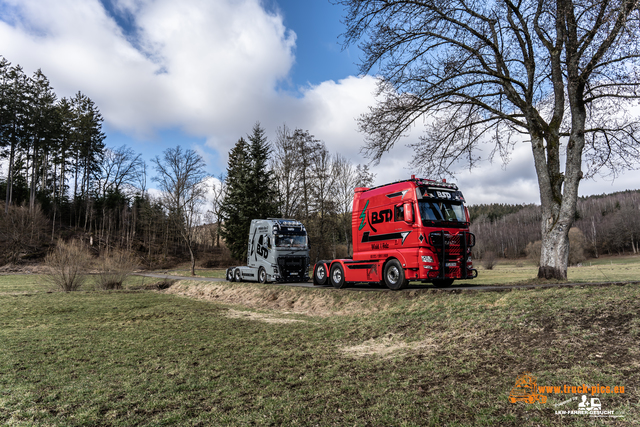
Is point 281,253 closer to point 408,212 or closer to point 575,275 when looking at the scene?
point 408,212

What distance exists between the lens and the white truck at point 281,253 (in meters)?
19.8

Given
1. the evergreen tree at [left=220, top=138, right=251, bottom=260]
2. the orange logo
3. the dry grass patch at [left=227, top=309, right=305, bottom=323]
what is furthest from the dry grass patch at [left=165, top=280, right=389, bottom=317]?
the evergreen tree at [left=220, top=138, right=251, bottom=260]

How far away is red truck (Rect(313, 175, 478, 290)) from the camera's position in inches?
431

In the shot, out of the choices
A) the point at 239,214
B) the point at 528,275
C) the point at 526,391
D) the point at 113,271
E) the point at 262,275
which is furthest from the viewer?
the point at 239,214

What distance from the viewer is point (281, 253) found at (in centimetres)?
1984

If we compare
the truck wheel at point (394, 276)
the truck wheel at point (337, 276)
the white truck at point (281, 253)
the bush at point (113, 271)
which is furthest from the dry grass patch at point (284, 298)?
the bush at point (113, 271)

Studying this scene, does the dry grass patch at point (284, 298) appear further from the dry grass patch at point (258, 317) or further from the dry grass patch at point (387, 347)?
the dry grass patch at point (387, 347)

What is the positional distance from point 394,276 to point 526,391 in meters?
7.54

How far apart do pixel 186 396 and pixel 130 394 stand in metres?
0.84

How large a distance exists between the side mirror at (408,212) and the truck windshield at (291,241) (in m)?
10.1

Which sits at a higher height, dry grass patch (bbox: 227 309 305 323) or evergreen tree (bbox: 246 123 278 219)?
evergreen tree (bbox: 246 123 278 219)

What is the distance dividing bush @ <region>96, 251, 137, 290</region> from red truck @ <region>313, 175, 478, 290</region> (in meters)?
17.8

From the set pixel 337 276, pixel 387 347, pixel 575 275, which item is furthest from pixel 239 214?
pixel 387 347

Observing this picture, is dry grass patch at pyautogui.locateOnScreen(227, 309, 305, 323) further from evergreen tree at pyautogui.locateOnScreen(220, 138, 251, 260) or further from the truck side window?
evergreen tree at pyautogui.locateOnScreen(220, 138, 251, 260)
